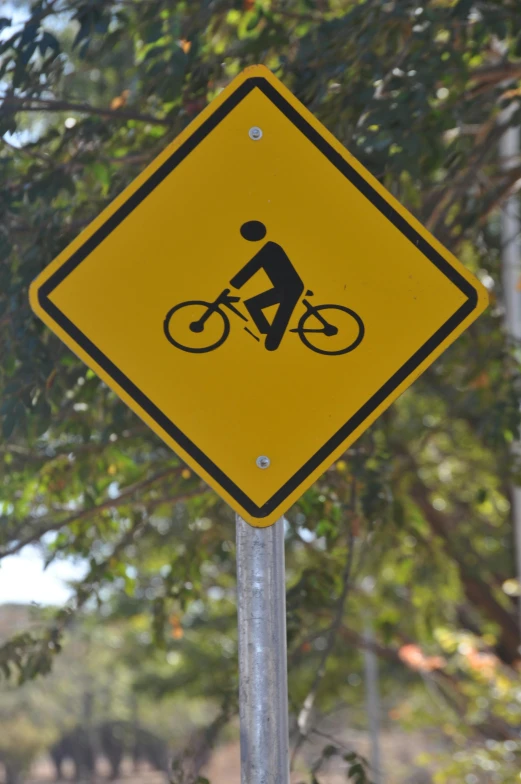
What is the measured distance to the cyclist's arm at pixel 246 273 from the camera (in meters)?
1.94

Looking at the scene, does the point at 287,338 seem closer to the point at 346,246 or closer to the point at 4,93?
the point at 346,246

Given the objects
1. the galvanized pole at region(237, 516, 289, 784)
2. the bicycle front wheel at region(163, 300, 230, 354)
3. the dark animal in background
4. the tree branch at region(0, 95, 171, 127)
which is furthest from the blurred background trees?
the dark animal in background

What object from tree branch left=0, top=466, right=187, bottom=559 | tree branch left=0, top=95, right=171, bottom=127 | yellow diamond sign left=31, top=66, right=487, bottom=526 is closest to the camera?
yellow diamond sign left=31, top=66, right=487, bottom=526

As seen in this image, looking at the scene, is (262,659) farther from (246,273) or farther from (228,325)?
(246,273)

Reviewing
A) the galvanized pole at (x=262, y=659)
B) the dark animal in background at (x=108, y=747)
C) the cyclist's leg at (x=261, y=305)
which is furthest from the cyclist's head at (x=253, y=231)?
the dark animal in background at (x=108, y=747)

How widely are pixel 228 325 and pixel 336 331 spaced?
8.3 inches

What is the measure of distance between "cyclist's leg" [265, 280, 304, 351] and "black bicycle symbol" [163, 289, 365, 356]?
0.02 meters

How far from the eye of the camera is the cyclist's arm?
1943mm

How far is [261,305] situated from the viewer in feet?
6.30

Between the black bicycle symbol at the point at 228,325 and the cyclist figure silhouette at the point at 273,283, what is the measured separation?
2 cm

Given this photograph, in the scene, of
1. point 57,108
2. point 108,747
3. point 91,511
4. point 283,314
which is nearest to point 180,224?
point 283,314

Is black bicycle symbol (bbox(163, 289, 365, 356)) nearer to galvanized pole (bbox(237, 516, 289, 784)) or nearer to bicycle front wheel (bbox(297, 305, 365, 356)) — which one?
bicycle front wheel (bbox(297, 305, 365, 356))

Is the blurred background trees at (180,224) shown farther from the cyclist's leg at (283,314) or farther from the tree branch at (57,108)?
the cyclist's leg at (283,314)

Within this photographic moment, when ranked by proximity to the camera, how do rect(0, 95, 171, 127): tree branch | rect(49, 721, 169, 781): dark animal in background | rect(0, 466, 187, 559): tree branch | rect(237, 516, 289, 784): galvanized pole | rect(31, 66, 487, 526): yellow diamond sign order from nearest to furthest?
rect(237, 516, 289, 784): galvanized pole, rect(31, 66, 487, 526): yellow diamond sign, rect(0, 95, 171, 127): tree branch, rect(0, 466, 187, 559): tree branch, rect(49, 721, 169, 781): dark animal in background
